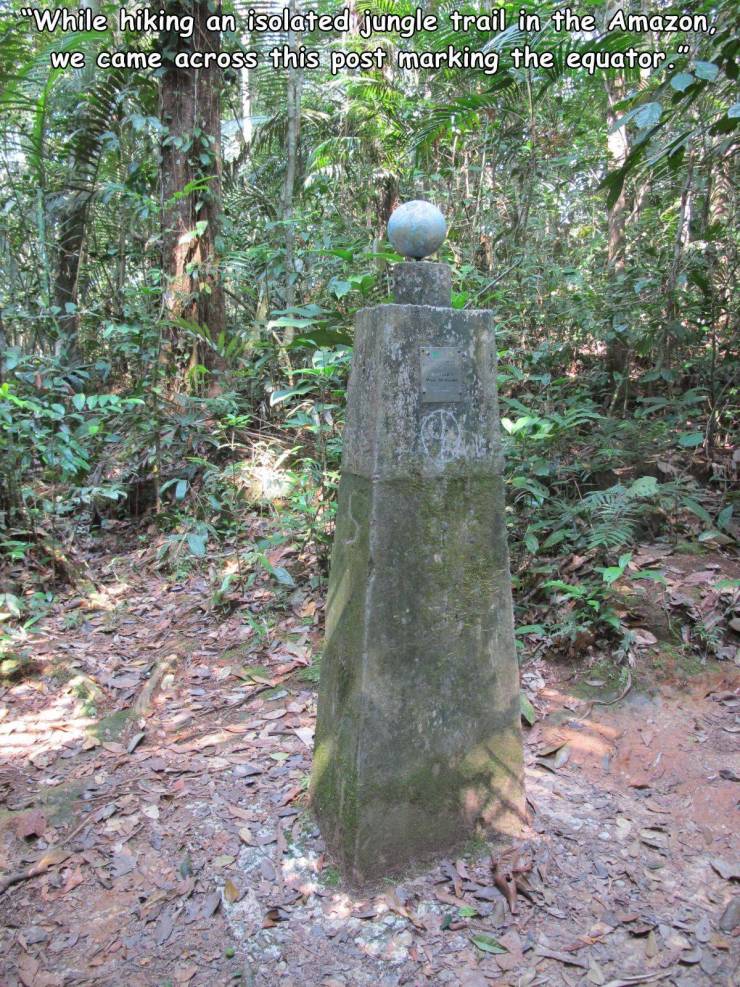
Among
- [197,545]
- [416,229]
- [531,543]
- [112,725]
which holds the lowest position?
[112,725]

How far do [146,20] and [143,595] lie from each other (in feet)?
16.7

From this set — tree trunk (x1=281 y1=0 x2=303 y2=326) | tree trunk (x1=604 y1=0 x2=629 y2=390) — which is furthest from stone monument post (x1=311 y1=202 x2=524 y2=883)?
tree trunk (x1=281 y1=0 x2=303 y2=326)

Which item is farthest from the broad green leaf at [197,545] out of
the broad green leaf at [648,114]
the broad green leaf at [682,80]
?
the broad green leaf at [682,80]

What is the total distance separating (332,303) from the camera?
646 cm

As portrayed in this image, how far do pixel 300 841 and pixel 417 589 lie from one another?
1135 millimetres

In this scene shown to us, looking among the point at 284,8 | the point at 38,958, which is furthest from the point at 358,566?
the point at 284,8

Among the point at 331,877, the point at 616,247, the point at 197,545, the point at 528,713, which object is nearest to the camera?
the point at 331,877

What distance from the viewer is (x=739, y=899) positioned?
232cm

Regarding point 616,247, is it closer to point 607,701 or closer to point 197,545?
point 607,701

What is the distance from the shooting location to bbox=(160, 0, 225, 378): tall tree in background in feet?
19.5

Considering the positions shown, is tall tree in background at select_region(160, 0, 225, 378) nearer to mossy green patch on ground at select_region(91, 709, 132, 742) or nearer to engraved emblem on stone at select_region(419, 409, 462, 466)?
mossy green patch on ground at select_region(91, 709, 132, 742)

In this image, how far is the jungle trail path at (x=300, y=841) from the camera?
2156mm

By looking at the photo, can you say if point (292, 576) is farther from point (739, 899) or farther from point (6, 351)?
point (739, 899)

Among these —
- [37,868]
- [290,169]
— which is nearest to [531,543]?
[37,868]
